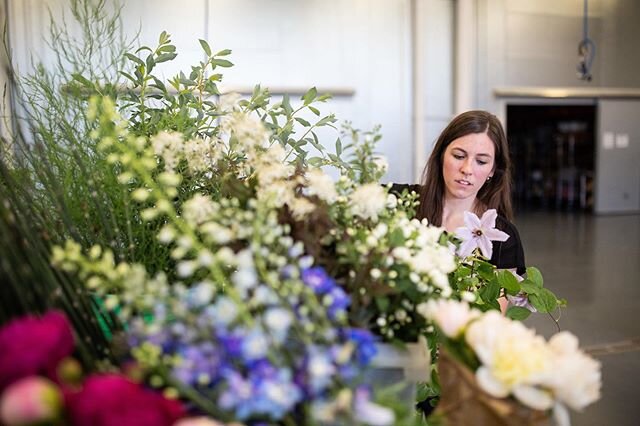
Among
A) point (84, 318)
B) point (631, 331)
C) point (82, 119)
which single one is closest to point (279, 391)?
point (84, 318)

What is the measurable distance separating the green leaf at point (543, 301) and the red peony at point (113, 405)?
0.93 meters

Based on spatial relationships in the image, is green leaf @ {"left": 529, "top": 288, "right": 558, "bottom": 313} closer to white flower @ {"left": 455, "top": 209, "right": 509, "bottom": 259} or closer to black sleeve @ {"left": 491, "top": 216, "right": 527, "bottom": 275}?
white flower @ {"left": 455, "top": 209, "right": 509, "bottom": 259}

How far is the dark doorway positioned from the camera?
36.0 feet

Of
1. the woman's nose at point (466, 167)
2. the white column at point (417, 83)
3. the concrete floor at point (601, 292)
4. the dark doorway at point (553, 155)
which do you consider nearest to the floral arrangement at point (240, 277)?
the woman's nose at point (466, 167)

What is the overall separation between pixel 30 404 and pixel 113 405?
6cm

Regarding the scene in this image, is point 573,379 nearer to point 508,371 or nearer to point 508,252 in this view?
point 508,371

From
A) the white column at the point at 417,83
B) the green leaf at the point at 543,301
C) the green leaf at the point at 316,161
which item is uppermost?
the white column at the point at 417,83

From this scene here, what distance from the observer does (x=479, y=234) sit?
3.75 ft

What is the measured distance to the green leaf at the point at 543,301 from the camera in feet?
3.90

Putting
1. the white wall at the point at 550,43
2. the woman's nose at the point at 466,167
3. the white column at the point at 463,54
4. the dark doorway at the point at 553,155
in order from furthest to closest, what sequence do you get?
the dark doorway at the point at 553,155, the white wall at the point at 550,43, the white column at the point at 463,54, the woman's nose at the point at 466,167

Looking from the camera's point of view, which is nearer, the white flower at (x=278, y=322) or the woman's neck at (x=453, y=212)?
the white flower at (x=278, y=322)

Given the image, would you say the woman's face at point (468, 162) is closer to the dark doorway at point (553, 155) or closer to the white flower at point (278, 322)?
the white flower at point (278, 322)

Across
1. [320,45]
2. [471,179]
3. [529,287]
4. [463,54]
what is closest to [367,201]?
[529,287]

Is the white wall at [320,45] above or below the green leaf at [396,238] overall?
above
